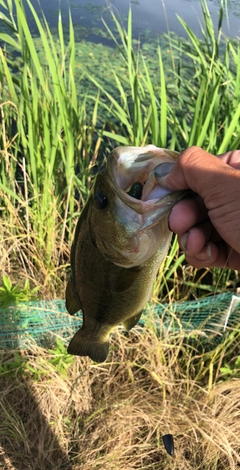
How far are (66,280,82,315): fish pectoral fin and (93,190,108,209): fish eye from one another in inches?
15.5

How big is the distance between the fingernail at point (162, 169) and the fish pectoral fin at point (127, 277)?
330 mm

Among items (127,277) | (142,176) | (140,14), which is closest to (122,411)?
(127,277)

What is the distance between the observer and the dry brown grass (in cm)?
214

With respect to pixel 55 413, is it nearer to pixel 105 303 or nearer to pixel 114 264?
pixel 105 303

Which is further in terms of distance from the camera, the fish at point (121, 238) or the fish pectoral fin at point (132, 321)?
the fish pectoral fin at point (132, 321)

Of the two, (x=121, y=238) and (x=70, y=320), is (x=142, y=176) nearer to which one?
(x=121, y=238)

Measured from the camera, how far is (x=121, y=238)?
125 centimetres

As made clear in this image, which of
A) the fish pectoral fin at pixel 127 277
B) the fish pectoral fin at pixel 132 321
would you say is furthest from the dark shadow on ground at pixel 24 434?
the fish pectoral fin at pixel 127 277

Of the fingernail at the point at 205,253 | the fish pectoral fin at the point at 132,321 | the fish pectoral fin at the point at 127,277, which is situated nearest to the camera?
the fish pectoral fin at the point at 127,277

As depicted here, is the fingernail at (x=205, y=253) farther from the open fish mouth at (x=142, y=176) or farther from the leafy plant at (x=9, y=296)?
the leafy plant at (x=9, y=296)

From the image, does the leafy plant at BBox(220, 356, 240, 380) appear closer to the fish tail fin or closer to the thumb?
the fish tail fin

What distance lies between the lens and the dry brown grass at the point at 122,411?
7.02 ft

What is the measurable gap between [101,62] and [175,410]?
5352 millimetres

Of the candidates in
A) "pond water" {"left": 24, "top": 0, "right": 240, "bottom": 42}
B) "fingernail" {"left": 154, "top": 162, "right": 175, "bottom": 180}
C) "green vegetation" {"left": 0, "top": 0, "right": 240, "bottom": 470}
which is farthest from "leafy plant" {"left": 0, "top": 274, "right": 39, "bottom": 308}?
"pond water" {"left": 24, "top": 0, "right": 240, "bottom": 42}
